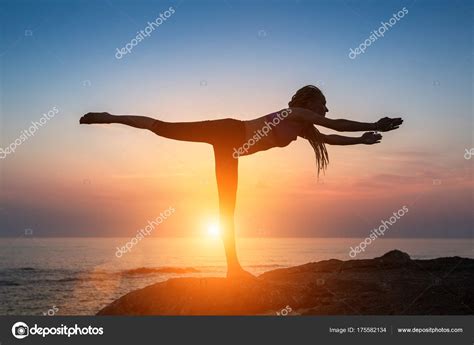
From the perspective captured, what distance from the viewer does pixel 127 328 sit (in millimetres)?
6672

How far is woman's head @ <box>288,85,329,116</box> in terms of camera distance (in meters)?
7.53

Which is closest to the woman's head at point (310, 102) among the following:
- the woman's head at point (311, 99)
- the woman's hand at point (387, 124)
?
the woman's head at point (311, 99)

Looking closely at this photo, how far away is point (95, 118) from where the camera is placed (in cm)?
779

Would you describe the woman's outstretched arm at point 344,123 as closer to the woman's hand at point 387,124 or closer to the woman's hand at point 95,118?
the woman's hand at point 387,124

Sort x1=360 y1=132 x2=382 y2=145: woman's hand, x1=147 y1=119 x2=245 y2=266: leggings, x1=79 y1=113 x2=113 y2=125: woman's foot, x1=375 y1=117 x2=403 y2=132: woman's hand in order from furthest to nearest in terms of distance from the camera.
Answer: x1=79 y1=113 x2=113 y2=125: woman's foot
x1=147 y1=119 x2=245 y2=266: leggings
x1=360 y1=132 x2=382 y2=145: woman's hand
x1=375 y1=117 x2=403 y2=132: woman's hand

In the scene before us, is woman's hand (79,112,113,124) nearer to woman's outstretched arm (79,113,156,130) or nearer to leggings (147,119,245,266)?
woman's outstretched arm (79,113,156,130)

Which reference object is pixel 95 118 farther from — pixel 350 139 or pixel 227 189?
pixel 350 139

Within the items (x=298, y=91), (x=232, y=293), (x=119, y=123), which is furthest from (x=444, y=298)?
(x=119, y=123)

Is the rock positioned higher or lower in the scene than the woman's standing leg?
lower

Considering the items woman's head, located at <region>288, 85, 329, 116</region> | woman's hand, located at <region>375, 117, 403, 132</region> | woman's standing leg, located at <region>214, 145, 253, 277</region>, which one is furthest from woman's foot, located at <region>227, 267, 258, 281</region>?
woman's hand, located at <region>375, 117, 403, 132</region>

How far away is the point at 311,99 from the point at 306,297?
2.87 m

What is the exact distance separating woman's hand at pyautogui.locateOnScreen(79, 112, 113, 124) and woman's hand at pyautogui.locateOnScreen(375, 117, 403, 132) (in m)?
3.79

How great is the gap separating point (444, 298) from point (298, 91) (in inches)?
143

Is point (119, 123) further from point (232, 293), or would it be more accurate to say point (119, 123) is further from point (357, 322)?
point (357, 322)
